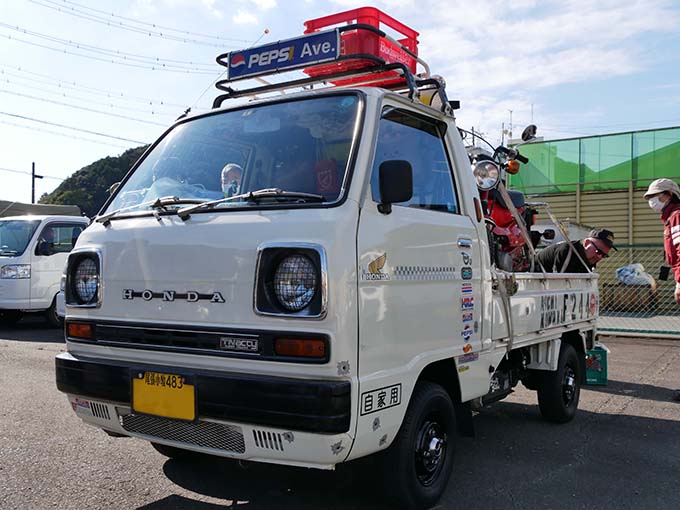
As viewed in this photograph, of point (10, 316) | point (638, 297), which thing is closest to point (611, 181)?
point (638, 297)

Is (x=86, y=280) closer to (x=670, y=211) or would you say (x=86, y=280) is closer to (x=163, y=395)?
(x=163, y=395)

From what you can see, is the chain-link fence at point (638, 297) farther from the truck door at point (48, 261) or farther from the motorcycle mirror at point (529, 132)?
the truck door at point (48, 261)

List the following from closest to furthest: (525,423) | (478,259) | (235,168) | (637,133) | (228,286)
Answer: (228,286), (235,168), (478,259), (525,423), (637,133)

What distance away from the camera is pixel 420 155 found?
150 inches

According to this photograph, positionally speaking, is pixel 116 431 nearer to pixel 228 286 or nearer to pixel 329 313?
pixel 228 286

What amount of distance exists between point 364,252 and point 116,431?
167 centimetres

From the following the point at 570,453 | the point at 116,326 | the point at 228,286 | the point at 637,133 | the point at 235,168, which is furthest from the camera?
the point at 637,133

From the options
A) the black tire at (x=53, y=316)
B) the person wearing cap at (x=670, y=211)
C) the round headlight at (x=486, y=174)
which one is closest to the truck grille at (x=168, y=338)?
the round headlight at (x=486, y=174)

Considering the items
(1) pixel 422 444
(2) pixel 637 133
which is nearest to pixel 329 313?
(1) pixel 422 444

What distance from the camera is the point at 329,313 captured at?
9.08 feet

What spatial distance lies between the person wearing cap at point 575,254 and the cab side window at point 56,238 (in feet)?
26.4

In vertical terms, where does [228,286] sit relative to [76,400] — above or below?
above

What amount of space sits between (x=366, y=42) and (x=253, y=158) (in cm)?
110

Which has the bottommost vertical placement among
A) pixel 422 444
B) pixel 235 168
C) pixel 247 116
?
pixel 422 444
